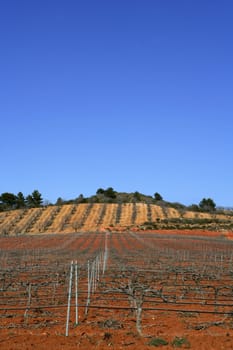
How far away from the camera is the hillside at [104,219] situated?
74750mm

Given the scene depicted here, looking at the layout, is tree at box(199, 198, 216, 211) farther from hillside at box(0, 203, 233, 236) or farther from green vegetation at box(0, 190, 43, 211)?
green vegetation at box(0, 190, 43, 211)

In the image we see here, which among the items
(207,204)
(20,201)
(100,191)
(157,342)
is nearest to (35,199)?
(20,201)

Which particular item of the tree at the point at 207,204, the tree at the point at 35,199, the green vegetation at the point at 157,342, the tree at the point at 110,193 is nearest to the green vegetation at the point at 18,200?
the tree at the point at 35,199

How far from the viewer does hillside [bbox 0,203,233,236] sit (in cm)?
7475

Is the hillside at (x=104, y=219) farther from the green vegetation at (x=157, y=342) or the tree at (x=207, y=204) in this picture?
the green vegetation at (x=157, y=342)

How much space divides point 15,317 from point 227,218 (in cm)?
7799

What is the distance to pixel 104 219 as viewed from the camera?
82750 millimetres

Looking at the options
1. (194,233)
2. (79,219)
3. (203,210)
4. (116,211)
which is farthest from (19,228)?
(203,210)

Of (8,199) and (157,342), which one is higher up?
(8,199)

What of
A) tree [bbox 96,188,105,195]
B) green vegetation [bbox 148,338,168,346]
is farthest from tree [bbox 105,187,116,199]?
green vegetation [bbox 148,338,168,346]

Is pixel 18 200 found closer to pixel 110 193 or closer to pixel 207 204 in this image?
pixel 110 193

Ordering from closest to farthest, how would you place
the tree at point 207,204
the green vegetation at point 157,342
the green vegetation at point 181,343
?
the green vegetation at point 181,343
the green vegetation at point 157,342
the tree at point 207,204

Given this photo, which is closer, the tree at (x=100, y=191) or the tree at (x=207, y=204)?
the tree at (x=207, y=204)

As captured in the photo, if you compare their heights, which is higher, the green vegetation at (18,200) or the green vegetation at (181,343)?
the green vegetation at (18,200)
